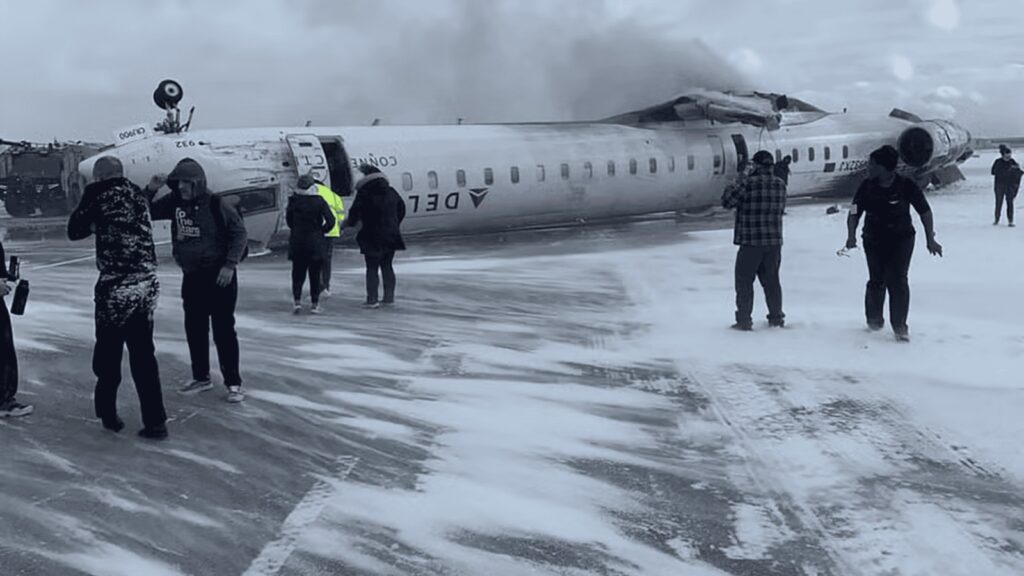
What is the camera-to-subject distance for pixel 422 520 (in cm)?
465

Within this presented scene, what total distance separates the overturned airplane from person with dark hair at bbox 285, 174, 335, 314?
529 centimetres

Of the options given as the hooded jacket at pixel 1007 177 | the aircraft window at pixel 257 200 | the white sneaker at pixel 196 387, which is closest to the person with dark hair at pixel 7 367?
the white sneaker at pixel 196 387

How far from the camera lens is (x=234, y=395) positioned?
22.2 feet

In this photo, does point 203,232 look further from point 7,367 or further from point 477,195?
point 477,195

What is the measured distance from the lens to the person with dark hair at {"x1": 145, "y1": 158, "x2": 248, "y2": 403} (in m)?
6.47

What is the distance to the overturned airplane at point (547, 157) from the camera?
51.6 feet

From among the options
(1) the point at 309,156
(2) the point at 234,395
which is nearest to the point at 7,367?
(2) the point at 234,395

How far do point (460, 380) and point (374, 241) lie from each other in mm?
3926

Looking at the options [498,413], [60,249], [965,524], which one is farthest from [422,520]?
[60,249]

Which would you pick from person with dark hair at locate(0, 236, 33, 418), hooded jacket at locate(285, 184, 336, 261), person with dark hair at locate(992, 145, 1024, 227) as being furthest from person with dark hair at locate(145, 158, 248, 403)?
person with dark hair at locate(992, 145, 1024, 227)

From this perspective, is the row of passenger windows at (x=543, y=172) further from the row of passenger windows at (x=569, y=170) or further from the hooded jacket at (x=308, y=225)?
the hooded jacket at (x=308, y=225)

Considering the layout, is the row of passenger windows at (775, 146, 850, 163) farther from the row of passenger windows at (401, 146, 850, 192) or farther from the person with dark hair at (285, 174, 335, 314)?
the person with dark hair at (285, 174, 335, 314)

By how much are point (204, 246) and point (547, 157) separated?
13.0m

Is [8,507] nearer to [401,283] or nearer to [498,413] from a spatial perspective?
[498,413]
